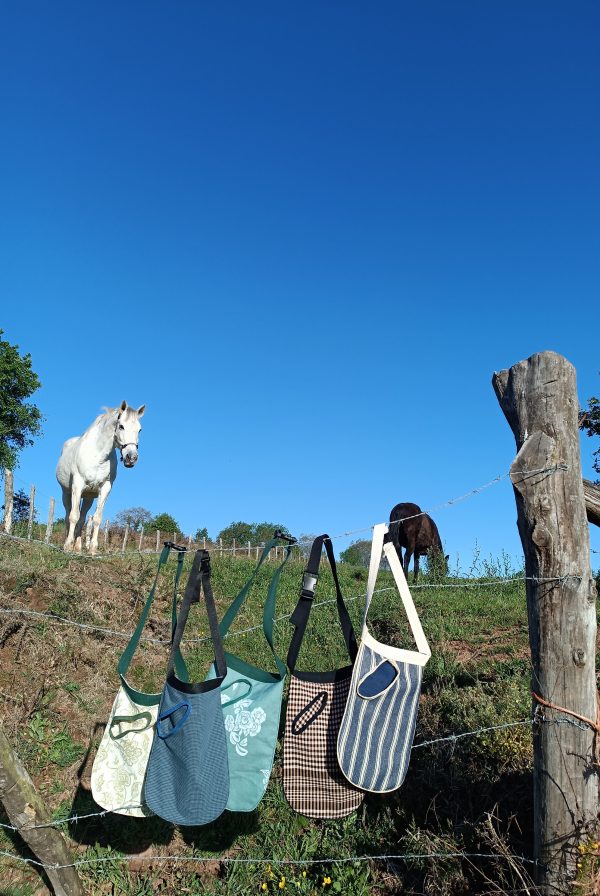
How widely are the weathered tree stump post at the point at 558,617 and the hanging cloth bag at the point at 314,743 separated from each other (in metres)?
0.89

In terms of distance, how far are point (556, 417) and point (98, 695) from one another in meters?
5.33

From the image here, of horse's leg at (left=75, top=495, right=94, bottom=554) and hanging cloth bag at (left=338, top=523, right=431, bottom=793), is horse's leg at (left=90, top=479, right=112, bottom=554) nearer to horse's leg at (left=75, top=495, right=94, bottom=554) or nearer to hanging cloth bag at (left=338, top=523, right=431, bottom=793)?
horse's leg at (left=75, top=495, right=94, bottom=554)

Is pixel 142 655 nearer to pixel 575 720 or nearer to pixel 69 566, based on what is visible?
pixel 69 566

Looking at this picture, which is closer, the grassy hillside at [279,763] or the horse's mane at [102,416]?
the grassy hillside at [279,763]

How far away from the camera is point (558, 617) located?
3008 millimetres

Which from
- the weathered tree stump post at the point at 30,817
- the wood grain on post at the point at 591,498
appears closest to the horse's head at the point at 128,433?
the weathered tree stump post at the point at 30,817

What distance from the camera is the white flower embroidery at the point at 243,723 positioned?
3.21m

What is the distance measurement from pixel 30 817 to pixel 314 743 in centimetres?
190

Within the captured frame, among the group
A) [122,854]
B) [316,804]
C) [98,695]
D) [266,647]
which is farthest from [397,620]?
[316,804]

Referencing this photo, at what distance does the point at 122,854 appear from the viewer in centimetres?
483

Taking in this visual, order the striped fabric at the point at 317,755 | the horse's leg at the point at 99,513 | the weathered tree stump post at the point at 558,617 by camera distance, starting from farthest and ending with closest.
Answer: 1. the horse's leg at the point at 99,513
2. the striped fabric at the point at 317,755
3. the weathered tree stump post at the point at 558,617

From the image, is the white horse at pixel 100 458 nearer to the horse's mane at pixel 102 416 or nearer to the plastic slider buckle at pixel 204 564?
the horse's mane at pixel 102 416

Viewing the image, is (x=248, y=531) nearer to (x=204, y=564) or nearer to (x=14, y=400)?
(x=14, y=400)

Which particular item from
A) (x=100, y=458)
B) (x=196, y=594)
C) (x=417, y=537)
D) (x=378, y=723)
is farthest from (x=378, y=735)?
(x=417, y=537)
